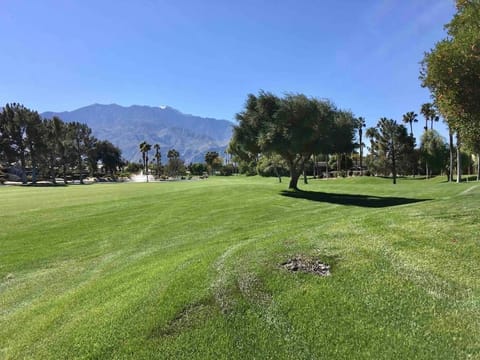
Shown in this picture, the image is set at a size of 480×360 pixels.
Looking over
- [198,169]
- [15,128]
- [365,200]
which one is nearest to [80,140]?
[15,128]

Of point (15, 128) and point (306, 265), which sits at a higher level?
point (15, 128)

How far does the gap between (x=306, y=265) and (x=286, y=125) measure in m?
19.8

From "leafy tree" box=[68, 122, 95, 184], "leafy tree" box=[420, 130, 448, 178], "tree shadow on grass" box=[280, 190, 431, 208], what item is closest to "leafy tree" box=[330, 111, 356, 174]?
"tree shadow on grass" box=[280, 190, 431, 208]

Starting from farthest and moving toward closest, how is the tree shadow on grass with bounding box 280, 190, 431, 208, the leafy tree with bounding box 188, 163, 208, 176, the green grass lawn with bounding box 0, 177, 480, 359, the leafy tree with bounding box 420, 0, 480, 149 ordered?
the leafy tree with bounding box 188, 163, 208, 176, the tree shadow on grass with bounding box 280, 190, 431, 208, the leafy tree with bounding box 420, 0, 480, 149, the green grass lawn with bounding box 0, 177, 480, 359

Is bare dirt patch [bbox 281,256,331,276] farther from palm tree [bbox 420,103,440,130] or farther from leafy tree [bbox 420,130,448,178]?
leafy tree [bbox 420,130,448,178]

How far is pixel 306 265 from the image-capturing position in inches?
250

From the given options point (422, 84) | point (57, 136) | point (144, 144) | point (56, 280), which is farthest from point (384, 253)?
point (144, 144)

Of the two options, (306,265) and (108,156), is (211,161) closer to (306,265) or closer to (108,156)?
(108,156)

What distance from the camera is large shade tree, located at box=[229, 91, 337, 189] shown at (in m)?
25.2

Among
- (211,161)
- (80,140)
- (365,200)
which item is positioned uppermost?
(80,140)

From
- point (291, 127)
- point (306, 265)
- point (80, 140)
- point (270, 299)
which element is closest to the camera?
point (270, 299)

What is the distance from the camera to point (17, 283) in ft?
28.0

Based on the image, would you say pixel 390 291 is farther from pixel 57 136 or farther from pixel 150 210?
pixel 57 136

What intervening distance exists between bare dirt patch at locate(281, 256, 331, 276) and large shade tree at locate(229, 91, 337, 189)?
18773 millimetres
